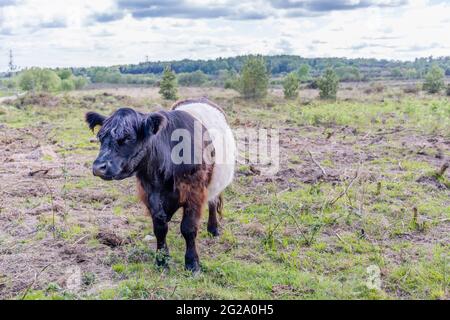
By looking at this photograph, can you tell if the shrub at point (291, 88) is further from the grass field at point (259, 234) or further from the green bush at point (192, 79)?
the green bush at point (192, 79)

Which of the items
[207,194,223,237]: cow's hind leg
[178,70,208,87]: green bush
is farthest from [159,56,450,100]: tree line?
[178,70,208,87]: green bush

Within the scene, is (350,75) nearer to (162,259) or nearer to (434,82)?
(434,82)

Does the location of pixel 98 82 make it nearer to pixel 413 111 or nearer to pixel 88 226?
pixel 413 111

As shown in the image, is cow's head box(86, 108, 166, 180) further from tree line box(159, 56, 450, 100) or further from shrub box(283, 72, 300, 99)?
shrub box(283, 72, 300, 99)

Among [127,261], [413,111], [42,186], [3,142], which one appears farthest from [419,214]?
[413,111]

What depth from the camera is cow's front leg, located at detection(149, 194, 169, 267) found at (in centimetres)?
512

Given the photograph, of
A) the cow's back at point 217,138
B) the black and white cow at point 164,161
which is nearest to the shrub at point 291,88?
the cow's back at point 217,138

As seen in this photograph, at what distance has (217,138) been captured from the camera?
6102mm

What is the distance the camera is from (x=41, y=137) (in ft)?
50.0

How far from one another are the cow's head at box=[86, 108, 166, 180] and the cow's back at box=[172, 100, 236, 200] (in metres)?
1.36

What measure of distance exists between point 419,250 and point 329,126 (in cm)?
1243

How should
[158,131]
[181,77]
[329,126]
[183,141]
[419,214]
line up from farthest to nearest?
[181,77] → [329,126] → [419,214] → [183,141] → [158,131]

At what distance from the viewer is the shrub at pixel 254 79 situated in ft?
103

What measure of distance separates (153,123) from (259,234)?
2744mm
